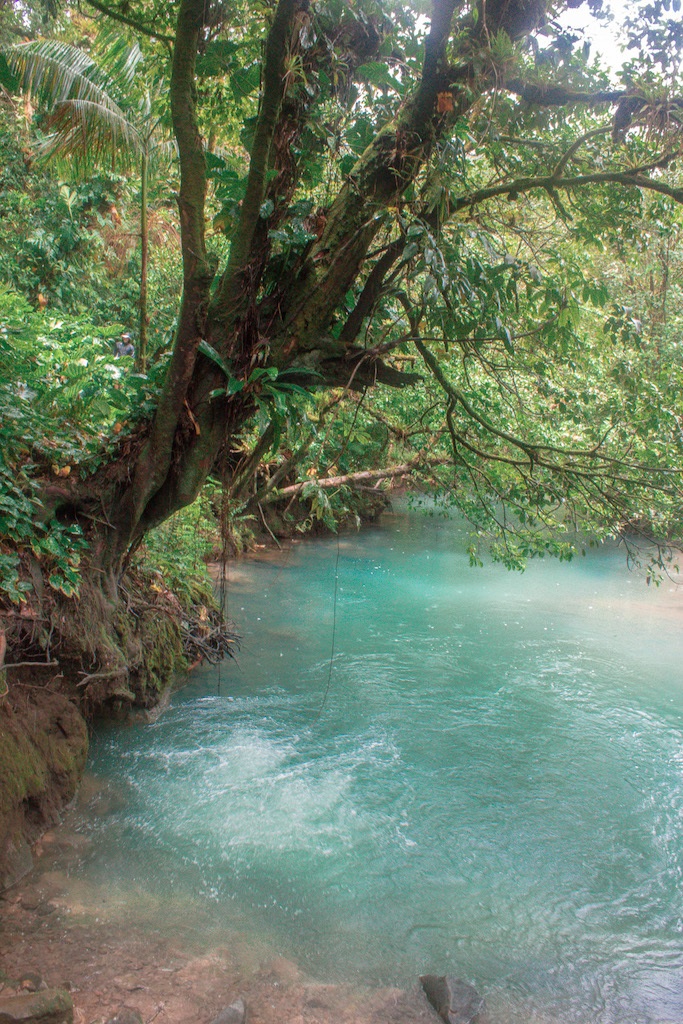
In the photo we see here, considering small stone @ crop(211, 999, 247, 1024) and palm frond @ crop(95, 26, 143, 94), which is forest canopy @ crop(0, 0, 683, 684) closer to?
palm frond @ crop(95, 26, 143, 94)

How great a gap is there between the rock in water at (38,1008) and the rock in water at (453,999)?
1858 millimetres

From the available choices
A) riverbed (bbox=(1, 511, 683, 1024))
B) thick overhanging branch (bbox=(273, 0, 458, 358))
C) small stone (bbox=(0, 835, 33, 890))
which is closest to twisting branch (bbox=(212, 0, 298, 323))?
thick overhanging branch (bbox=(273, 0, 458, 358))

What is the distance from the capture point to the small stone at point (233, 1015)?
356 centimetres

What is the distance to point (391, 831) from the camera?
571cm

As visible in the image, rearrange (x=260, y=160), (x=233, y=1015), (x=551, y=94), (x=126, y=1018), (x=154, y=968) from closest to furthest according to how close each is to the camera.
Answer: (x=126, y=1018), (x=233, y=1015), (x=154, y=968), (x=260, y=160), (x=551, y=94)

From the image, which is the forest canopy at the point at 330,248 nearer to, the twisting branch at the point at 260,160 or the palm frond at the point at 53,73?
the twisting branch at the point at 260,160

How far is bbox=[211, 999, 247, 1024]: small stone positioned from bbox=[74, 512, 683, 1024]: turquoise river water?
598mm

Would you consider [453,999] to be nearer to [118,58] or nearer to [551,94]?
[551,94]

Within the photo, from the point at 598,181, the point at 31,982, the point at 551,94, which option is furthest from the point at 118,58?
the point at 31,982

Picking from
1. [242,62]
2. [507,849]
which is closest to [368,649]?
[507,849]

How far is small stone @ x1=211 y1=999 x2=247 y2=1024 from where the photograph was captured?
3564 mm

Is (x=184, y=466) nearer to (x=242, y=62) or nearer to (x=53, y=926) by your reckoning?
(x=53, y=926)

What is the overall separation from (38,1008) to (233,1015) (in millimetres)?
925

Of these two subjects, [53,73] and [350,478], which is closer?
[53,73]
